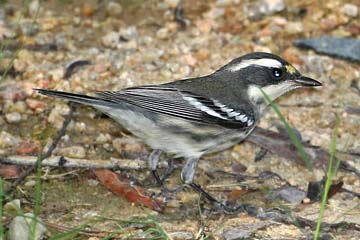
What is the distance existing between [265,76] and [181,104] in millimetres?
765

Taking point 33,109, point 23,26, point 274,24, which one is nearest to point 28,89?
point 33,109

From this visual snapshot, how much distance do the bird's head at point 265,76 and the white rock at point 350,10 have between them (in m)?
1.97

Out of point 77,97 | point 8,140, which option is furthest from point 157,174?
point 8,140

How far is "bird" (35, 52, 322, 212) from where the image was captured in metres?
6.26

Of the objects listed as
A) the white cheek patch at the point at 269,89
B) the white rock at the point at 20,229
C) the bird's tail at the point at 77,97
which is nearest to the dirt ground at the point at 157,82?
the white rock at the point at 20,229

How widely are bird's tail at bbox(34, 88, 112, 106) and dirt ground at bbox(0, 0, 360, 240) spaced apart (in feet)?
2.03

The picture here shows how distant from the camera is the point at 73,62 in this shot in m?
7.76

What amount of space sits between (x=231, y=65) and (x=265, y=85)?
0.32m

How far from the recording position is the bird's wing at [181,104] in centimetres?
624

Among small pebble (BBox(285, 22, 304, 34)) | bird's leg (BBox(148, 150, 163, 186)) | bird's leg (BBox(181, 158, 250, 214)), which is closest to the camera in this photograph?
bird's leg (BBox(181, 158, 250, 214))

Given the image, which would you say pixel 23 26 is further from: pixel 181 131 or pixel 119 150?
pixel 181 131

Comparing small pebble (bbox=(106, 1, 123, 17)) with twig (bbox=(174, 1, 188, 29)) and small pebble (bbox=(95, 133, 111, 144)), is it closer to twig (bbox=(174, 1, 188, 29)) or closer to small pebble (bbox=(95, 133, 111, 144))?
twig (bbox=(174, 1, 188, 29))

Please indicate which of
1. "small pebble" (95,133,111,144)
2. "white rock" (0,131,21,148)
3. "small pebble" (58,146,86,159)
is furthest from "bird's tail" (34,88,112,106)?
"white rock" (0,131,21,148)

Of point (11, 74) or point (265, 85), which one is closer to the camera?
point (265, 85)
